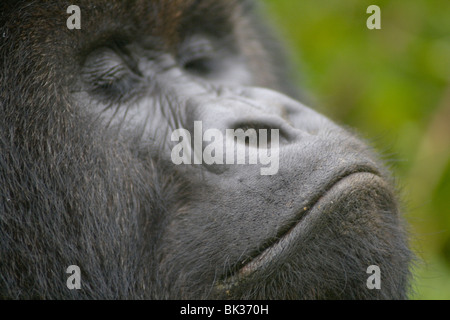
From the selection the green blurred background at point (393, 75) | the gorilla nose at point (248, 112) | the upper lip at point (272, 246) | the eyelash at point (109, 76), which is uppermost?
the green blurred background at point (393, 75)

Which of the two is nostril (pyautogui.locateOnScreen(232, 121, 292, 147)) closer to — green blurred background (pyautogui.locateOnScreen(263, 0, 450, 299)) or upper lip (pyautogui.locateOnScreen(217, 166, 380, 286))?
upper lip (pyautogui.locateOnScreen(217, 166, 380, 286))

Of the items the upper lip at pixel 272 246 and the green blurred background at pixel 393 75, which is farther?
the green blurred background at pixel 393 75

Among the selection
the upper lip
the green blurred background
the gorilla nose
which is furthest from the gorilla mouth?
the green blurred background

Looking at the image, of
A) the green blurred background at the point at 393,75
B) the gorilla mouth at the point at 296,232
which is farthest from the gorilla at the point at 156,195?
the green blurred background at the point at 393,75

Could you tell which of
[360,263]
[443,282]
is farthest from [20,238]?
[443,282]

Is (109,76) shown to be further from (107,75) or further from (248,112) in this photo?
(248,112)

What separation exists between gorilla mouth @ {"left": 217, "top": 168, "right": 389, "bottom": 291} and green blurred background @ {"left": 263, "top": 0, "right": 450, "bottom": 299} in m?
1.46

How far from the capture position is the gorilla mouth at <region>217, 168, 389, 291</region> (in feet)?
5.08

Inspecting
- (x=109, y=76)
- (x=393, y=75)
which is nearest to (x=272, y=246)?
(x=109, y=76)

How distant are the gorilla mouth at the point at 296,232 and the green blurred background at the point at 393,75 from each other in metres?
1.46

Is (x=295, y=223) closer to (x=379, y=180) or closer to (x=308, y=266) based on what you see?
(x=308, y=266)

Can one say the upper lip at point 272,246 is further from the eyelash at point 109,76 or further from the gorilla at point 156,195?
the eyelash at point 109,76

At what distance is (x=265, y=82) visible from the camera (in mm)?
2527

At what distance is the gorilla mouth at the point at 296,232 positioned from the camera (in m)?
1.55
